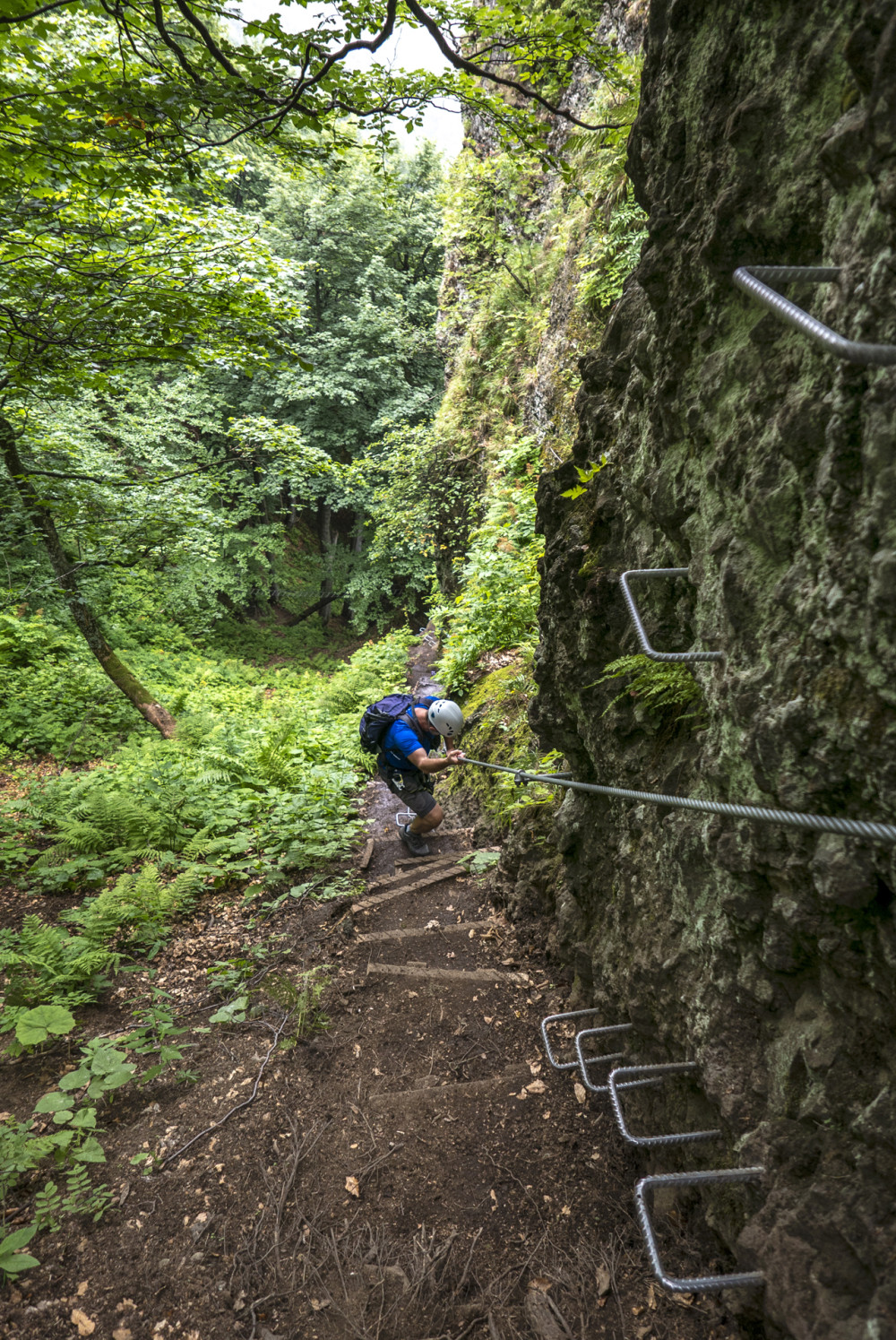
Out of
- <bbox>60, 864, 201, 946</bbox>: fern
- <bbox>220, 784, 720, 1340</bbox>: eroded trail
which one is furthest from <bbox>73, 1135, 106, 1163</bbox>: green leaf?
<bbox>60, 864, 201, 946</bbox>: fern

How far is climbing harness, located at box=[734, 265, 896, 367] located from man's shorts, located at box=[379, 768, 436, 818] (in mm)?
5491

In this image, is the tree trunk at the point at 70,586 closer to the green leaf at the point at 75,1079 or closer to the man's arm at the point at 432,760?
the man's arm at the point at 432,760

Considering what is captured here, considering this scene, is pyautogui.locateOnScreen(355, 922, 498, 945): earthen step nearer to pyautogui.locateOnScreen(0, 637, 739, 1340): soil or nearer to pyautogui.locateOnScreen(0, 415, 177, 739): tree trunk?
pyautogui.locateOnScreen(0, 637, 739, 1340): soil

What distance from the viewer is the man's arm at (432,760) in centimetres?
539

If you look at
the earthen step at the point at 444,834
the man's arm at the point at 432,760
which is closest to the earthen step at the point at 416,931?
the man's arm at the point at 432,760

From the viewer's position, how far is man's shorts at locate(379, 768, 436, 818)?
6410 mm

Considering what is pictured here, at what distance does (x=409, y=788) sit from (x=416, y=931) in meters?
1.79

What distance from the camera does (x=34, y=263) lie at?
15.9 feet

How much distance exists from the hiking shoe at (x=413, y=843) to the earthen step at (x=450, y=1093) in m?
3.04

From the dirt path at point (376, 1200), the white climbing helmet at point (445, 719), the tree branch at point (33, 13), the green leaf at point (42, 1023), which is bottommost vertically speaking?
the dirt path at point (376, 1200)

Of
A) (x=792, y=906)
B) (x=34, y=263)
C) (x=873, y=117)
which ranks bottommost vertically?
(x=792, y=906)

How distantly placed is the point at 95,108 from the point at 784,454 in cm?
450

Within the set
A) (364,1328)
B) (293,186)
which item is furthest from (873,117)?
(293,186)

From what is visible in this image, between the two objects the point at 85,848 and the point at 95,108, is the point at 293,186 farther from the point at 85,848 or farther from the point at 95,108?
the point at 85,848
